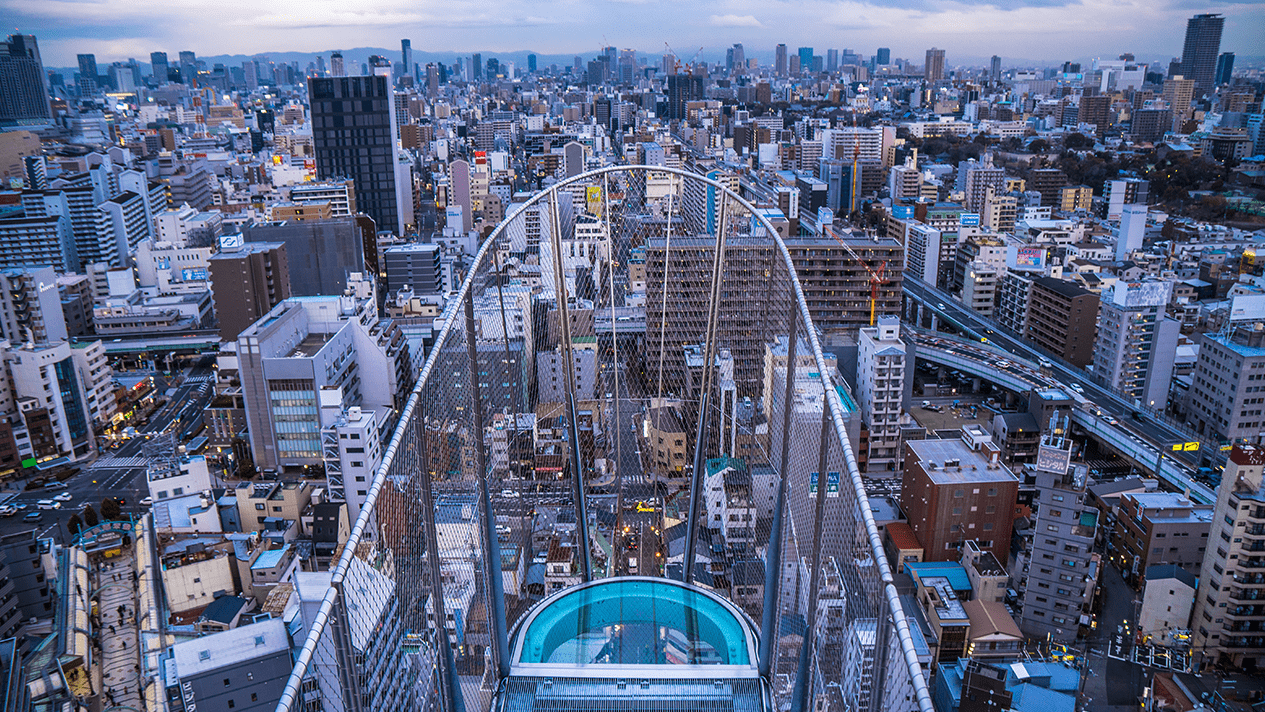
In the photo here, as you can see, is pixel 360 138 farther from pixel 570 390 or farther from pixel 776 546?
pixel 776 546

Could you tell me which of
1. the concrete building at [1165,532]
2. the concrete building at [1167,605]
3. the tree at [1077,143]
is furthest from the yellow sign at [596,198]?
the tree at [1077,143]

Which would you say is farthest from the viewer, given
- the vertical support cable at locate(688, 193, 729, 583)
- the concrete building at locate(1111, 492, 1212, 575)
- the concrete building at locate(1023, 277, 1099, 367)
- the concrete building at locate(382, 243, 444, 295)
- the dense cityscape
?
the concrete building at locate(382, 243, 444, 295)

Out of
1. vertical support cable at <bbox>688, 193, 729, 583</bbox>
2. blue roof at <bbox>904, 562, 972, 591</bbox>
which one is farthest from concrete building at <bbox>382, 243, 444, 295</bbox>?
vertical support cable at <bbox>688, 193, 729, 583</bbox>

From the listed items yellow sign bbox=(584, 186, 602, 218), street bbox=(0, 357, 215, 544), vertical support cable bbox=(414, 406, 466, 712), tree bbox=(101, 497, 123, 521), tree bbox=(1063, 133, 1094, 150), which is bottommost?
street bbox=(0, 357, 215, 544)

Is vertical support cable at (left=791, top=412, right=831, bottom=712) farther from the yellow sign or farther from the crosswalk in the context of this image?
the crosswalk

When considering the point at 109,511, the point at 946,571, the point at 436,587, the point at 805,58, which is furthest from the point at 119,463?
the point at 805,58

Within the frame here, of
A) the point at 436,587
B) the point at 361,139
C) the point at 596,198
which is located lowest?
the point at 436,587
